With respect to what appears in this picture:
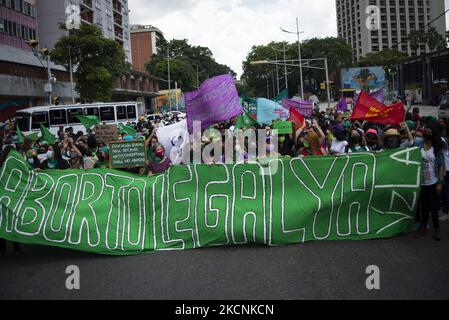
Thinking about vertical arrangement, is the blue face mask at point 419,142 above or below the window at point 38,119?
below

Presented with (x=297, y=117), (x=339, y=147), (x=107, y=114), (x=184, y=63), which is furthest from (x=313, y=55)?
(x=339, y=147)

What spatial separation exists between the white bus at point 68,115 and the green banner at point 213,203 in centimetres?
2305

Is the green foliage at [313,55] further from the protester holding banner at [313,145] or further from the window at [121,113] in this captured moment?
the protester holding banner at [313,145]

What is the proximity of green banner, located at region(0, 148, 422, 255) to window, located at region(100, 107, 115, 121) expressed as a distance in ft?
85.4

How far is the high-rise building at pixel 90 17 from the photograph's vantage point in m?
53.7

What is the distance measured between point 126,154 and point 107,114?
24.2 meters

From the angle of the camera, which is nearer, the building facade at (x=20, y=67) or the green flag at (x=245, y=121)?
the green flag at (x=245, y=121)

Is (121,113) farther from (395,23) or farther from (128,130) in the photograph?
(395,23)

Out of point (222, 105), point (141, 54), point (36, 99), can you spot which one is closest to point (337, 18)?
point (141, 54)

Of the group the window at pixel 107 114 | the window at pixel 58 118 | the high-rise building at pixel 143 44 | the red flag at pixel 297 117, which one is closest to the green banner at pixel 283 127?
the red flag at pixel 297 117

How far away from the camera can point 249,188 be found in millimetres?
7203
